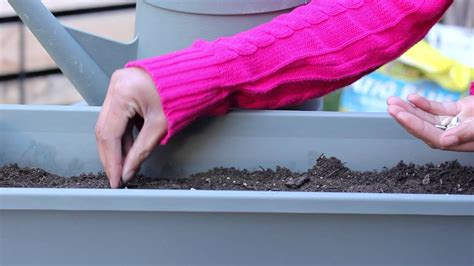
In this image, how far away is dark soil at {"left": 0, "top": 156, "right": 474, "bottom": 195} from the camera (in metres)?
1.16

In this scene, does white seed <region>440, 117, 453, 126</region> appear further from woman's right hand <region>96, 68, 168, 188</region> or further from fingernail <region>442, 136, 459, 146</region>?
woman's right hand <region>96, 68, 168, 188</region>

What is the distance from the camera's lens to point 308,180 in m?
1.18

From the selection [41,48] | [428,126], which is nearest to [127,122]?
[428,126]

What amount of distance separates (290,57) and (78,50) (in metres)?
0.30

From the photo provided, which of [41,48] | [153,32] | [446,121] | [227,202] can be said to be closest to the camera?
[227,202]

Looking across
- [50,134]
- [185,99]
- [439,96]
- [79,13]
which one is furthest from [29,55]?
[185,99]

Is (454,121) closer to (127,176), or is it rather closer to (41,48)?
(127,176)

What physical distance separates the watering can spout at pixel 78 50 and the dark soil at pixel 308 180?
14 cm

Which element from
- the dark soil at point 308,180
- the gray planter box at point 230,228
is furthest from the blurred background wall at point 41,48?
the gray planter box at point 230,228

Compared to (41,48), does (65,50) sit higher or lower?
higher

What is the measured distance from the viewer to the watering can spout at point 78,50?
3.90 feet

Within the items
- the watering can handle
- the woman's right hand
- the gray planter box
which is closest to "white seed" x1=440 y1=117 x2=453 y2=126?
the gray planter box

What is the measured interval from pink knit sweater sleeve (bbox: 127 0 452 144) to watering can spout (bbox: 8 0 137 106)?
0.14 metres

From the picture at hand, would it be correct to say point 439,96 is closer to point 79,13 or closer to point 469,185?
point 79,13
